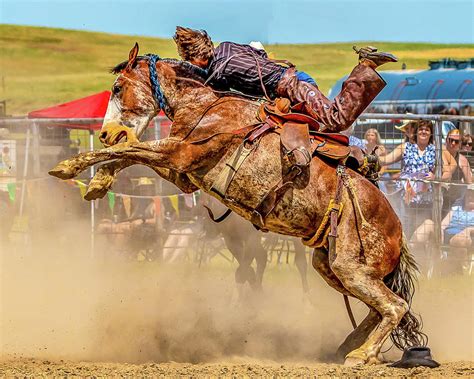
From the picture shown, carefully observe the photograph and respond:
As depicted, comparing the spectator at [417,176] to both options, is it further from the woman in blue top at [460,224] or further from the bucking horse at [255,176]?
the bucking horse at [255,176]

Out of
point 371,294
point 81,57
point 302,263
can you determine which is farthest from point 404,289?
point 81,57

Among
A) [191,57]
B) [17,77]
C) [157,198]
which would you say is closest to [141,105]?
[191,57]

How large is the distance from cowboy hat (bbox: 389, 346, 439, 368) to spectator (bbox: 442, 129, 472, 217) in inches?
193

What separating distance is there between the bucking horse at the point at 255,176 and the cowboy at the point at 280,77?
13 cm

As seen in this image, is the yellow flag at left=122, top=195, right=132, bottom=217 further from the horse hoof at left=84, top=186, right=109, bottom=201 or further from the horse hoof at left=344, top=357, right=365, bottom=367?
the horse hoof at left=344, top=357, right=365, bottom=367

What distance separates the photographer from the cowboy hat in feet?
23.9

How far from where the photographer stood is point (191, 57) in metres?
7.82

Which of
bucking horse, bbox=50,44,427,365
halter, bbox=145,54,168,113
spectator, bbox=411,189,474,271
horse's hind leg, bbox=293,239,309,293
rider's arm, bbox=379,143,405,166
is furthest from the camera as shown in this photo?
rider's arm, bbox=379,143,405,166

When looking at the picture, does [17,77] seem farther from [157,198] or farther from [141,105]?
[141,105]

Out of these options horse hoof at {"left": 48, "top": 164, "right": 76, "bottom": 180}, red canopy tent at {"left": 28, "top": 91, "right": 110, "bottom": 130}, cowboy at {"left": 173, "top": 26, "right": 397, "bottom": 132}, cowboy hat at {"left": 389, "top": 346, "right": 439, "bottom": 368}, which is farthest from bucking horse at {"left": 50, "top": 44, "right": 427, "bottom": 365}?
red canopy tent at {"left": 28, "top": 91, "right": 110, "bottom": 130}

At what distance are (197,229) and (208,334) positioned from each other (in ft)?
12.9

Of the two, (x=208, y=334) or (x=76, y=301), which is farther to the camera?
(x=76, y=301)

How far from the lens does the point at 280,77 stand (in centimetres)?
784

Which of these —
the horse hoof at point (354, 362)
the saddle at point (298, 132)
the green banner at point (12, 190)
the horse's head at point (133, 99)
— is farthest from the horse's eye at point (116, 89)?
the green banner at point (12, 190)
